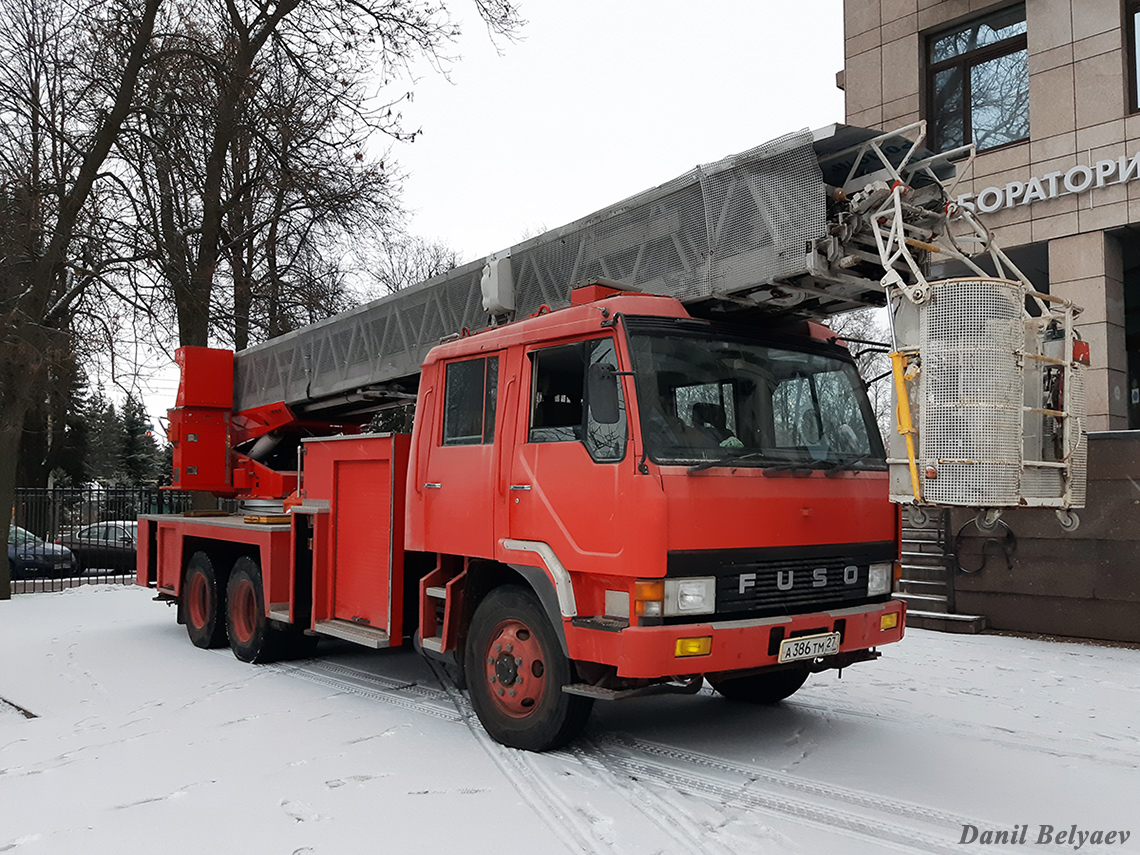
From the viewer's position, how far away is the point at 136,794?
192 inches

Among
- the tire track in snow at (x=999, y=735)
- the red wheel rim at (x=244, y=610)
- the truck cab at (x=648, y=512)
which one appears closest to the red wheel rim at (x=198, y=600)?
the red wheel rim at (x=244, y=610)

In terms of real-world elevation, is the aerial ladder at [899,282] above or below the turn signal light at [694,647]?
above

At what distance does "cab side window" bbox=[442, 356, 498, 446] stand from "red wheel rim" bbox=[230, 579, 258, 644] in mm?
3356

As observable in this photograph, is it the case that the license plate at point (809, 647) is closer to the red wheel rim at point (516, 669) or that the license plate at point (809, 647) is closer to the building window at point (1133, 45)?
the red wheel rim at point (516, 669)

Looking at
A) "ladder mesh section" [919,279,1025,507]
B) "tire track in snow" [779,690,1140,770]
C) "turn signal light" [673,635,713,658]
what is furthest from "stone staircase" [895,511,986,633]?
"turn signal light" [673,635,713,658]

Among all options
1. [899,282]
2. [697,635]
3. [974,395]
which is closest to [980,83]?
[899,282]

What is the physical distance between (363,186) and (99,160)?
4108mm

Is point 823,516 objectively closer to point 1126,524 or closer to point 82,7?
point 1126,524

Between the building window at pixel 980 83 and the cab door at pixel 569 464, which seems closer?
the cab door at pixel 569 464

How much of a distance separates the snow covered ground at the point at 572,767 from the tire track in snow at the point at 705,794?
0.05ft

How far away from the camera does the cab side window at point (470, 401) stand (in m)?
6.13

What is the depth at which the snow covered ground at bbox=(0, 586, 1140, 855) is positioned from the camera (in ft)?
14.0

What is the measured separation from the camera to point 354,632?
7.11 meters
